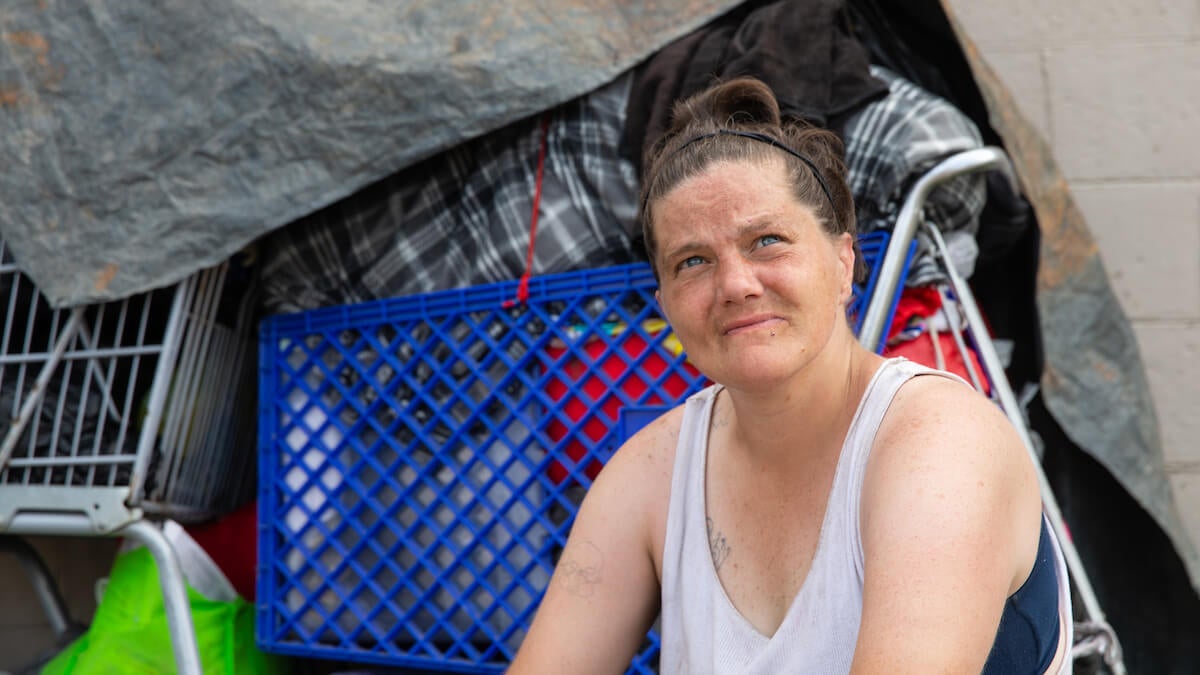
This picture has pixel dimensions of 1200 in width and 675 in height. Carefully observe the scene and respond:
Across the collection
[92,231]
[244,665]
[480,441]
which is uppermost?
[92,231]

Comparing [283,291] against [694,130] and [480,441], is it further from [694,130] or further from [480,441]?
[694,130]

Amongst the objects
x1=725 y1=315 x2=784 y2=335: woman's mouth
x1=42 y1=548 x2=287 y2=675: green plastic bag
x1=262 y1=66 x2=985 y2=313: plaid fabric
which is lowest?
x1=42 y1=548 x2=287 y2=675: green plastic bag

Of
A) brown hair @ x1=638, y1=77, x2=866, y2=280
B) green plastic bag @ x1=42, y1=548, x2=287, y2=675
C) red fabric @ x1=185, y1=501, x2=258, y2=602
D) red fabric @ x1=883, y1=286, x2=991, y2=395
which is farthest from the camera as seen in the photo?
red fabric @ x1=185, y1=501, x2=258, y2=602

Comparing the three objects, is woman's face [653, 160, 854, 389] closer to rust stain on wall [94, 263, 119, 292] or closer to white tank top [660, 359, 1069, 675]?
white tank top [660, 359, 1069, 675]

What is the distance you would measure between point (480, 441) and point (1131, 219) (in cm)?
157

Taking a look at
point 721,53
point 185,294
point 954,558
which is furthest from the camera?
point 185,294

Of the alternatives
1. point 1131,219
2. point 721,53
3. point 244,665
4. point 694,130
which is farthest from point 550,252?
point 1131,219

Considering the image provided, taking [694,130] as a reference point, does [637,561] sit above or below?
below

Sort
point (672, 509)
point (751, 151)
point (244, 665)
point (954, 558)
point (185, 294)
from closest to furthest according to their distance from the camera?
point (954, 558) < point (751, 151) < point (672, 509) < point (185, 294) < point (244, 665)

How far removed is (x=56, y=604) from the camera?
2.48m

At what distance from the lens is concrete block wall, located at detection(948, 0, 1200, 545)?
2436mm

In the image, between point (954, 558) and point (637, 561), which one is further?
point (637, 561)

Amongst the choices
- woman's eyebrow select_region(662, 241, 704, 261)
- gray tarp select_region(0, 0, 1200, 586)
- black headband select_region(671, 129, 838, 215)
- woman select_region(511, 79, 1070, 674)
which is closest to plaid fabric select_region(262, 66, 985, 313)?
gray tarp select_region(0, 0, 1200, 586)

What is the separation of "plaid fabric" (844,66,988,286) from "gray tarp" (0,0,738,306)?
390 mm
